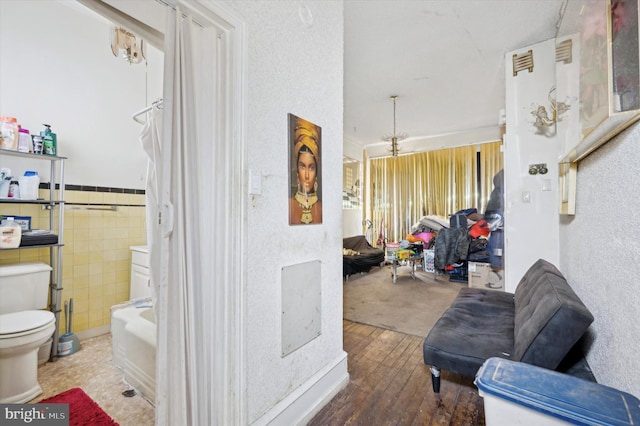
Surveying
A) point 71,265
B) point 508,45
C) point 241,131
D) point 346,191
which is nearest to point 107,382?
point 71,265

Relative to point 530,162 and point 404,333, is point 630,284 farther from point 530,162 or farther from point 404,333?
point 530,162

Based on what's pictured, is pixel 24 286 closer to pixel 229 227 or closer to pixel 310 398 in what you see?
pixel 229 227

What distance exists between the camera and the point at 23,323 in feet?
5.75

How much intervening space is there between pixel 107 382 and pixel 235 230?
168 centimetres

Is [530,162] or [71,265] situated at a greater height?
[530,162]

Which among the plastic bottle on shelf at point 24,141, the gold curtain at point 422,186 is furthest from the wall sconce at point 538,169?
the plastic bottle on shelf at point 24,141

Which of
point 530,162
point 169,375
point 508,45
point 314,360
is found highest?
point 508,45

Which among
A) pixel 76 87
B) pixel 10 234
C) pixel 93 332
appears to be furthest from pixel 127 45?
pixel 93 332

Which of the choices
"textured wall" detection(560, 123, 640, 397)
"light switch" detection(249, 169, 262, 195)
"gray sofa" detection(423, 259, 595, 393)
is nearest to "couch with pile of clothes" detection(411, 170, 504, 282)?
"gray sofa" detection(423, 259, 595, 393)

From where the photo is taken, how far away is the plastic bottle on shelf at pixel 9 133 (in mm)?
2023

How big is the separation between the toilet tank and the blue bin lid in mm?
2918

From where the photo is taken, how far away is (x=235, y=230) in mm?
1206

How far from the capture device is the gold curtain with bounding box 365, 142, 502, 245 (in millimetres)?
6078

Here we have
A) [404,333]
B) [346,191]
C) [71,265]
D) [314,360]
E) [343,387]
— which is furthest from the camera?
[346,191]
